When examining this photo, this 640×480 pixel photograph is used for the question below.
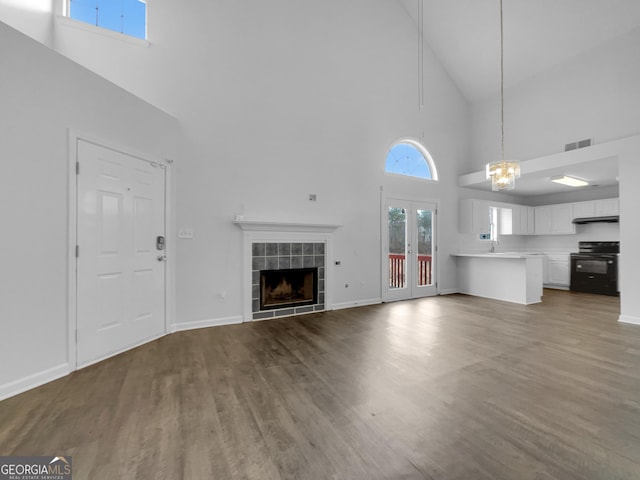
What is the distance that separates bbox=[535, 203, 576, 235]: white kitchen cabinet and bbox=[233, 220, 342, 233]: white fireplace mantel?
20.8 ft

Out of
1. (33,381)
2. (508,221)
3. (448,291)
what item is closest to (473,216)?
(508,221)

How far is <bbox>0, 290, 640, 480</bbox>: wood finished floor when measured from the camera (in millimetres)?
1425

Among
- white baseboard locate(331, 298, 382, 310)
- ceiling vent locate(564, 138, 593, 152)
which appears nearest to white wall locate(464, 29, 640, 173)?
ceiling vent locate(564, 138, 593, 152)

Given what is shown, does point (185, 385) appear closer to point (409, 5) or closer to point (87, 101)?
point (87, 101)

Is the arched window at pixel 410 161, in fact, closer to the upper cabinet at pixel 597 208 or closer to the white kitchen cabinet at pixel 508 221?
the white kitchen cabinet at pixel 508 221

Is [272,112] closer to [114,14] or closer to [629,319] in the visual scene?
[114,14]

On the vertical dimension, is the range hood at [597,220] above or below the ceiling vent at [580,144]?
below

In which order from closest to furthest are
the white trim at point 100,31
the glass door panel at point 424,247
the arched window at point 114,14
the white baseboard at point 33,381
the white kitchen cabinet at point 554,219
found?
the white baseboard at point 33,381, the white trim at point 100,31, the arched window at point 114,14, the glass door panel at point 424,247, the white kitchen cabinet at point 554,219

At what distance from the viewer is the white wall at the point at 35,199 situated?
6.99ft

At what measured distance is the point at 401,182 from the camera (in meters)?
5.63

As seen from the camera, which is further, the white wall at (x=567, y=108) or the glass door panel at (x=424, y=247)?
the glass door panel at (x=424, y=247)

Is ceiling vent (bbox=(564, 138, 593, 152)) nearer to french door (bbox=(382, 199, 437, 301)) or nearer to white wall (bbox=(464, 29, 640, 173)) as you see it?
white wall (bbox=(464, 29, 640, 173))

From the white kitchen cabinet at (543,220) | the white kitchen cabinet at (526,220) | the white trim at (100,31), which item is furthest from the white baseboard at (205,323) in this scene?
the white kitchen cabinet at (543,220)

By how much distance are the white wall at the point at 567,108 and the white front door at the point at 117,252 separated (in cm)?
683
